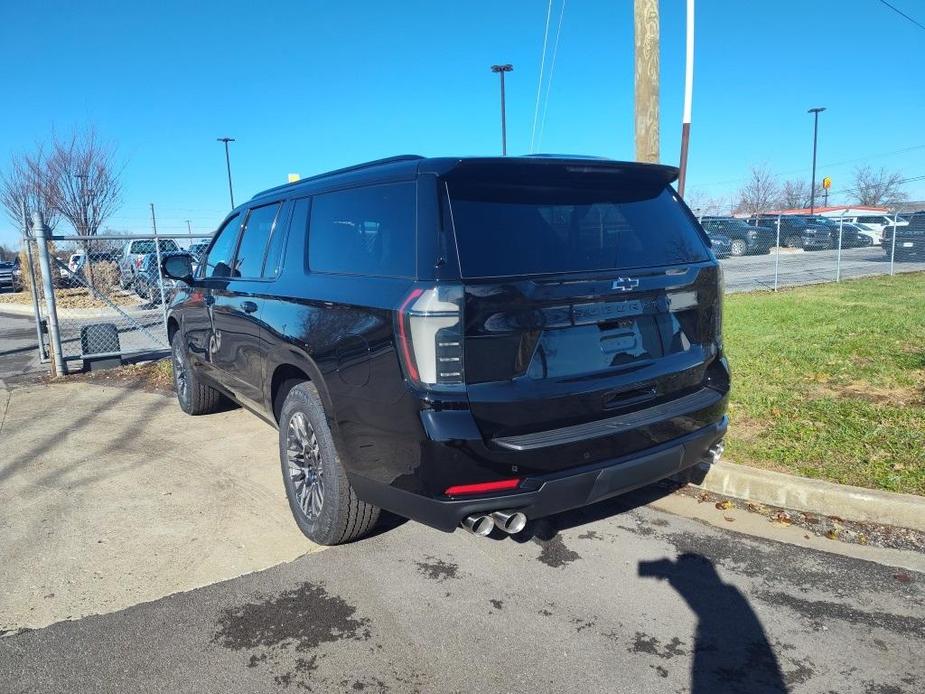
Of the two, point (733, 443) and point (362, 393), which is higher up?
point (362, 393)

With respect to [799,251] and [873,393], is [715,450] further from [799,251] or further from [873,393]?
[799,251]

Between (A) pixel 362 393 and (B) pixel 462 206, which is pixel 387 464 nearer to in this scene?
(A) pixel 362 393

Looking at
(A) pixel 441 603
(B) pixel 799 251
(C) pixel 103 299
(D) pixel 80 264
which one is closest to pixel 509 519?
(A) pixel 441 603

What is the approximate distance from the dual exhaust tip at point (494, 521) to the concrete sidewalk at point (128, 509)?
4.28 ft

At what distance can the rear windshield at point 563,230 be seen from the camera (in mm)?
2830

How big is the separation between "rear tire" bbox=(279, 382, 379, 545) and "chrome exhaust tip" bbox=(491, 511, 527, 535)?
817 mm

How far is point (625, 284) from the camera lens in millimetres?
2973

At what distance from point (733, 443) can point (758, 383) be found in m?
1.68

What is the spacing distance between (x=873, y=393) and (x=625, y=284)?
3.82 meters

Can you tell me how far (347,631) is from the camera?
2.91m

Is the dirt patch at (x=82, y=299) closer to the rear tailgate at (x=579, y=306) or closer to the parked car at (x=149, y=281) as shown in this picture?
the parked car at (x=149, y=281)

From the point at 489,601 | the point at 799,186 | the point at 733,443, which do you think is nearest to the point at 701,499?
the point at 733,443

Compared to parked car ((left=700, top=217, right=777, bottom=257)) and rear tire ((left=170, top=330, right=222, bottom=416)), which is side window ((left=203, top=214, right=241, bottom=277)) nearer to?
rear tire ((left=170, top=330, right=222, bottom=416))

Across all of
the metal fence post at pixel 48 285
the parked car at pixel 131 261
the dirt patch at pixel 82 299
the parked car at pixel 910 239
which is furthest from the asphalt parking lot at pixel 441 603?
the parked car at pixel 910 239
